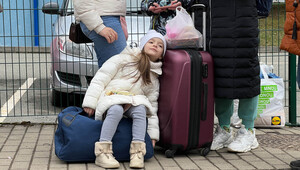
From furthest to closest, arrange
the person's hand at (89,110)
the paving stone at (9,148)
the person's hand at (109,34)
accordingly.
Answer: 1. the paving stone at (9,148)
2. the person's hand at (109,34)
3. the person's hand at (89,110)

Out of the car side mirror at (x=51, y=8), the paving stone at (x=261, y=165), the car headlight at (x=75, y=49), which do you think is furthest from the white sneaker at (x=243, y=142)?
the car side mirror at (x=51, y=8)

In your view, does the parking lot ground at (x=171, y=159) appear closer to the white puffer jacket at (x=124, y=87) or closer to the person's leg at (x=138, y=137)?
the person's leg at (x=138, y=137)

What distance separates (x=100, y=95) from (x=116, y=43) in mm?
541

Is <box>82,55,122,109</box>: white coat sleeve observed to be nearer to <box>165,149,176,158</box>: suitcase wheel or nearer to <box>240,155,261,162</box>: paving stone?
<box>165,149,176,158</box>: suitcase wheel

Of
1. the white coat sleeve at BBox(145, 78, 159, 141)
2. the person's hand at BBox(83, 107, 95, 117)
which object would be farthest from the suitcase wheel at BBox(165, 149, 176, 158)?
the person's hand at BBox(83, 107, 95, 117)

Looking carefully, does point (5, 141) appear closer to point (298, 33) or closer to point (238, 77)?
point (238, 77)

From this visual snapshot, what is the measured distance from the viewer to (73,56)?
6.94 m

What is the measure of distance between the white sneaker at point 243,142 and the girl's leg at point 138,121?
2.90ft

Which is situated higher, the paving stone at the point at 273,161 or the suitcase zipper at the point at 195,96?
the suitcase zipper at the point at 195,96

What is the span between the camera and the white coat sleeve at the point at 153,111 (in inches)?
202

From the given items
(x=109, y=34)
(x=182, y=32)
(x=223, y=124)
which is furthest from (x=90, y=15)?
(x=223, y=124)

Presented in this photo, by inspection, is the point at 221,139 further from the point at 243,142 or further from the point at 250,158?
the point at 250,158

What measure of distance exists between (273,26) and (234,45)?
1799mm

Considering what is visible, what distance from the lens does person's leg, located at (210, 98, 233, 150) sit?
5.45 meters
